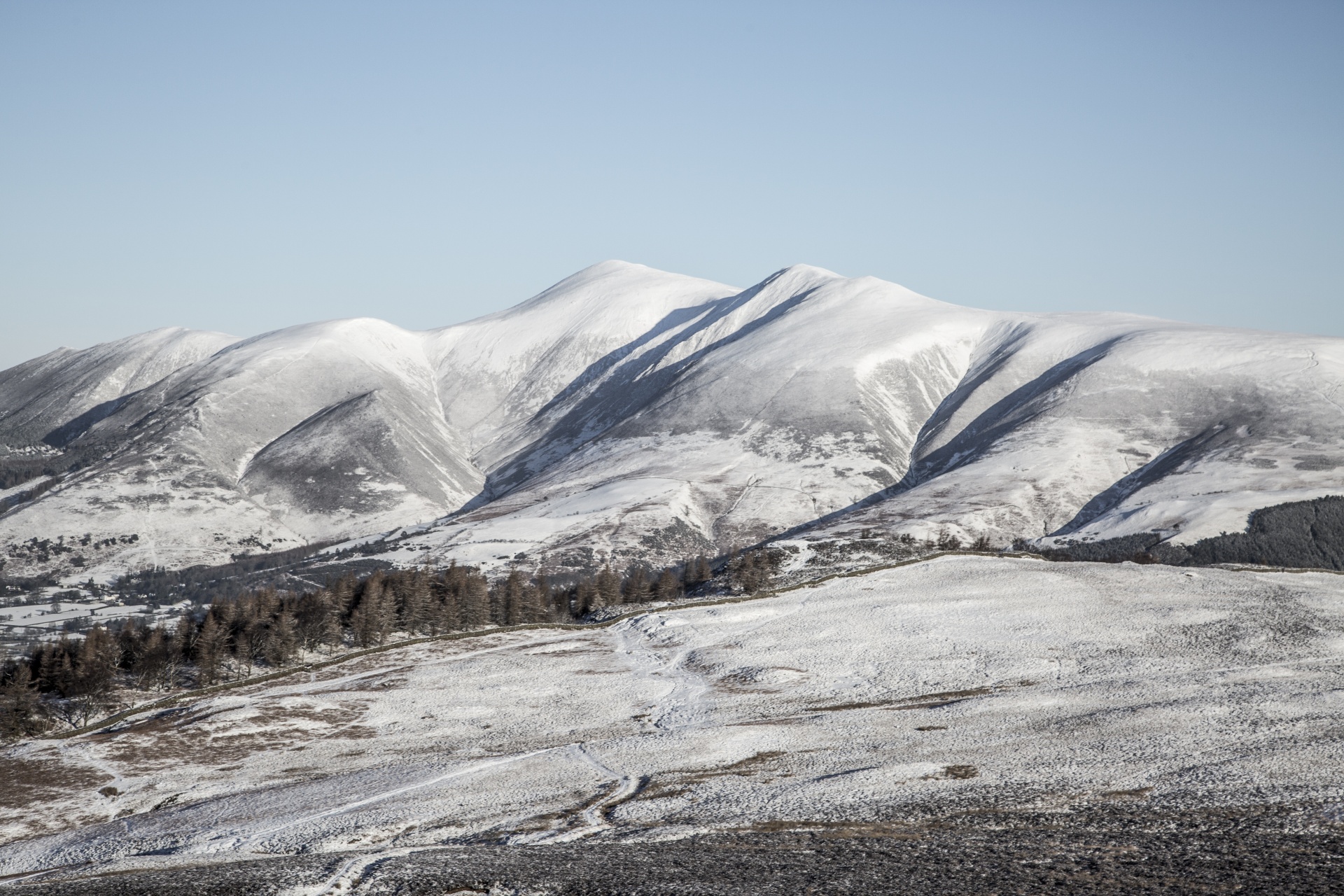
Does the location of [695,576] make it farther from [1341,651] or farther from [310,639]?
[1341,651]

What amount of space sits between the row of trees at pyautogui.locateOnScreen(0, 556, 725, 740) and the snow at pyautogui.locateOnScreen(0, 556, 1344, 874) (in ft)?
56.5

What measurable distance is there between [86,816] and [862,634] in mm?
61066

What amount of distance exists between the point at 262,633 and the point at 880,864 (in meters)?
95.7

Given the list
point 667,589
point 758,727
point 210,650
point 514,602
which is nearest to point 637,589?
point 667,589

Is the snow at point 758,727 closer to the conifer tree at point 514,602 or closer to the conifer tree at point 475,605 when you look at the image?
the conifer tree at point 475,605

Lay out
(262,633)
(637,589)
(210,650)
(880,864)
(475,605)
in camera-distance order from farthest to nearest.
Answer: (637,589) < (475,605) < (262,633) < (210,650) < (880,864)

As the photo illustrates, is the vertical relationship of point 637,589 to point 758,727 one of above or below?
below

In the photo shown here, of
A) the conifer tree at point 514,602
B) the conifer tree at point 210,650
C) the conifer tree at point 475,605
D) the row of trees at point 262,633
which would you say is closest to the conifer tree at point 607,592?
the row of trees at point 262,633

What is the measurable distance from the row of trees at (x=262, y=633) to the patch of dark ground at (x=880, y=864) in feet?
210

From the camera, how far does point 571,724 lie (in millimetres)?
70500

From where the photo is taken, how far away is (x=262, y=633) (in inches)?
4481

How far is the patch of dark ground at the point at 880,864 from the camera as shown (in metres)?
30.6

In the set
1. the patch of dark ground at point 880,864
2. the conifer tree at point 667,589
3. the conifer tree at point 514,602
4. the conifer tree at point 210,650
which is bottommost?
the conifer tree at point 667,589

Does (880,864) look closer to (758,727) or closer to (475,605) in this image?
(758,727)
